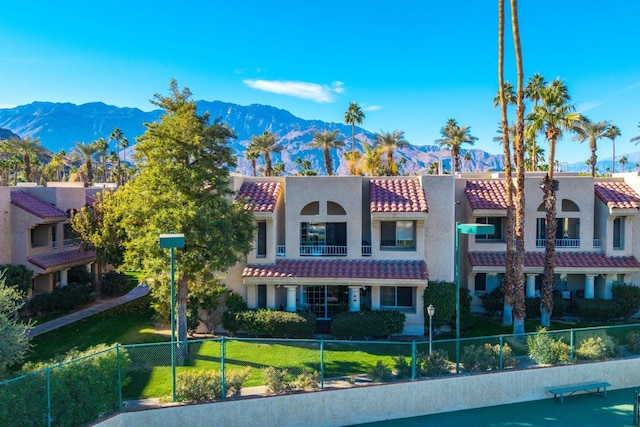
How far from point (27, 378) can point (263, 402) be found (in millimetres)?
6187

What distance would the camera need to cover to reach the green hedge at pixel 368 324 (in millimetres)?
20703

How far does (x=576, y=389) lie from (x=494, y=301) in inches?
395

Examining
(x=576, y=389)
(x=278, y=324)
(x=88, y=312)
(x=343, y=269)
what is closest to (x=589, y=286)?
(x=576, y=389)

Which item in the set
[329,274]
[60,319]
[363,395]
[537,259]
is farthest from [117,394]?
[537,259]

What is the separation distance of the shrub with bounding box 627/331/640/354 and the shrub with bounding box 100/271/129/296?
2934 cm

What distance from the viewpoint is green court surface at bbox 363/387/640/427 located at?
1334cm

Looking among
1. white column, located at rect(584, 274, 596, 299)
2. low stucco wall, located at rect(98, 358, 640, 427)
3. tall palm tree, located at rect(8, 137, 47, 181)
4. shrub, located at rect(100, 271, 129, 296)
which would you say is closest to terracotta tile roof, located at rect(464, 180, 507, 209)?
white column, located at rect(584, 274, 596, 299)

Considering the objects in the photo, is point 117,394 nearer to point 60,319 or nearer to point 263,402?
point 263,402

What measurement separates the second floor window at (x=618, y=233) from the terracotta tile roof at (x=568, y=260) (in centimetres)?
86

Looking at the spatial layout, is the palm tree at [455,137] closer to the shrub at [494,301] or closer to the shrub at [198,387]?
the shrub at [494,301]

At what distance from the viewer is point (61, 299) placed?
84.1ft

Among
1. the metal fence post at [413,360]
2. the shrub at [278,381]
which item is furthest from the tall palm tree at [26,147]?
the metal fence post at [413,360]

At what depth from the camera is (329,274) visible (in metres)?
21.3

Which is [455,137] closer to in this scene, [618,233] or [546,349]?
[618,233]
